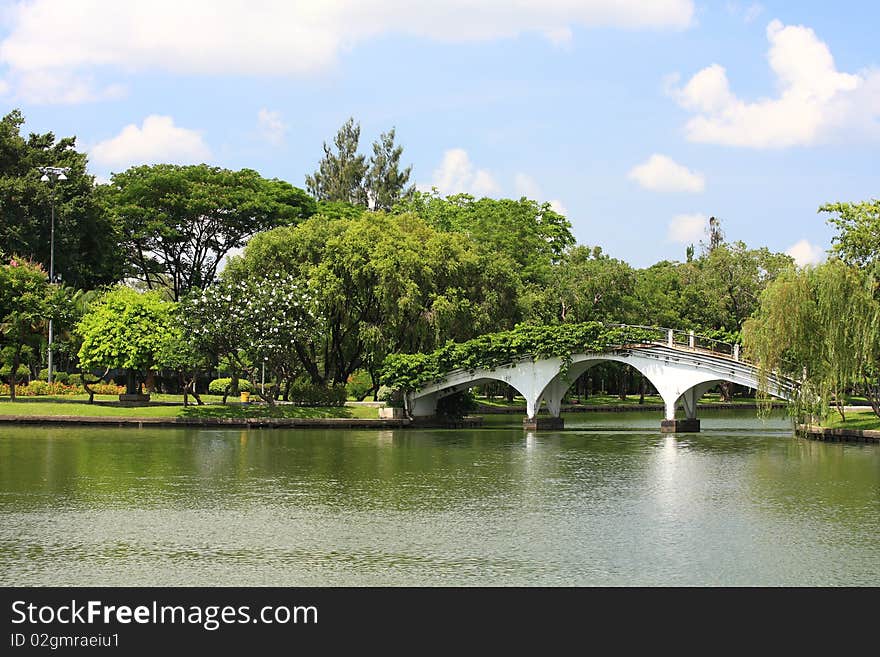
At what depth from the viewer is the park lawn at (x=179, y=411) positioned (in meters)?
53.5

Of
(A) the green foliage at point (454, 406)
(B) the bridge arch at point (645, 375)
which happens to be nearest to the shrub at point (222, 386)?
(A) the green foliage at point (454, 406)

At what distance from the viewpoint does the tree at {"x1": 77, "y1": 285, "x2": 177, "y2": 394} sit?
182 feet

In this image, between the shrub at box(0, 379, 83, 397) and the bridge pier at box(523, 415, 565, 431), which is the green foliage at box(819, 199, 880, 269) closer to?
the bridge pier at box(523, 415, 565, 431)

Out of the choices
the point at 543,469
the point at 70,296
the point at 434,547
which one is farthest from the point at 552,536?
the point at 70,296

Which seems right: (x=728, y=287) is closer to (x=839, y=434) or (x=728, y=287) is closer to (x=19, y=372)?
(x=839, y=434)

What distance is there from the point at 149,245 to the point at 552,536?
6076 cm

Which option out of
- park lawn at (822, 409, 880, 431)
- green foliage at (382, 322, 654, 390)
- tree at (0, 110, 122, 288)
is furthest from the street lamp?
park lawn at (822, 409, 880, 431)

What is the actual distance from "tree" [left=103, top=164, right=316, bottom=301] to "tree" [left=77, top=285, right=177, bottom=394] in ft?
55.3

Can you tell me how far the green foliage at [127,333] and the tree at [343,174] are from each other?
145ft

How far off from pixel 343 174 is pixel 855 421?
63680 mm

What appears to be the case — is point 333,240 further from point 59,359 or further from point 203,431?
point 59,359

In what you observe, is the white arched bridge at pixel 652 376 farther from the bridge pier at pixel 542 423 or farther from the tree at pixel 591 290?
the tree at pixel 591 290

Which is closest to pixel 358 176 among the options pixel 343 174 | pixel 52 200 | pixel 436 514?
pixel 343 174

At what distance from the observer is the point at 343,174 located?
100250 mm
